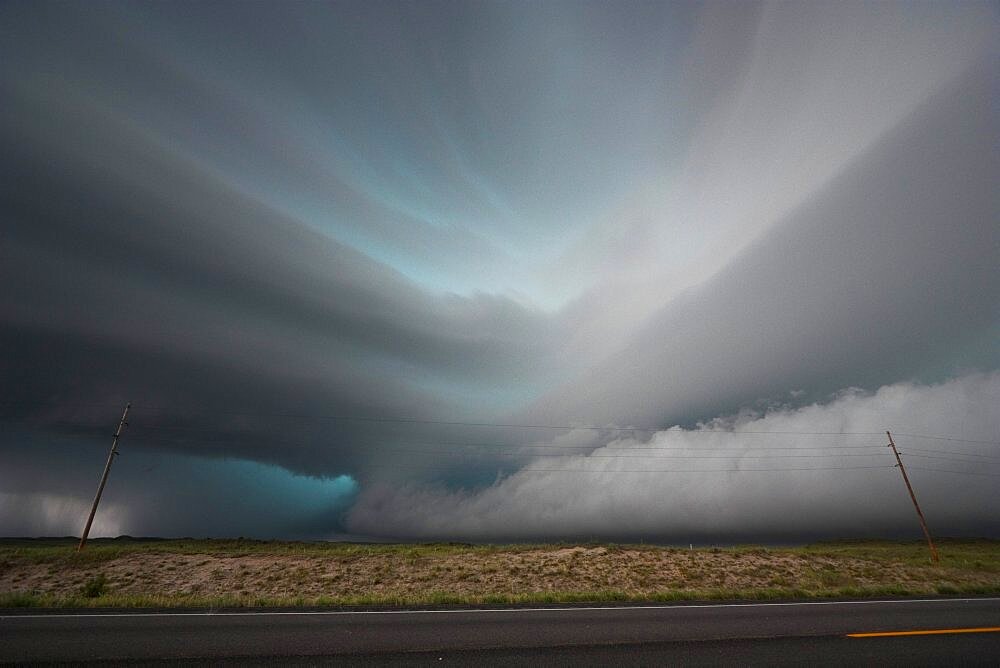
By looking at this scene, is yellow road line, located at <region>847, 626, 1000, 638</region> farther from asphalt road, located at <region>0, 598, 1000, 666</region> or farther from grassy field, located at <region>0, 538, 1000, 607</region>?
grassy field, located at <region>0, 538, 1000, 607</region>

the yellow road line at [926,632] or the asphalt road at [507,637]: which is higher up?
the asphalt road at [507,637]

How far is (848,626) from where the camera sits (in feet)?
43.5

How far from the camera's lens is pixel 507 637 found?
457 inches

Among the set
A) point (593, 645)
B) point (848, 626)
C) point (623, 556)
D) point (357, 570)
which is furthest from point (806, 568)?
point (593, 645)

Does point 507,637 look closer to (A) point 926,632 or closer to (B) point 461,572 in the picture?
(A) point 926,632

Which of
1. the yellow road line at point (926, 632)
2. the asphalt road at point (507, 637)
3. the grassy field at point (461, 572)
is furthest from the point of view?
the grassy field at point (461, 572)

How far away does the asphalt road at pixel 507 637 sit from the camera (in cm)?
964

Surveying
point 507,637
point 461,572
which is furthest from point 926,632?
point 461,572

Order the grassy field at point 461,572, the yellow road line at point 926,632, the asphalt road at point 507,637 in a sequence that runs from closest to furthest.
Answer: the asphalt road at point 507,637
the yellow road line at point 926,632
the grassy field at point 461,572

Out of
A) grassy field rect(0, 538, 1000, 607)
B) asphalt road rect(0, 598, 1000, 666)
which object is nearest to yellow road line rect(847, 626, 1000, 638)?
asphalt road rect(0, 598, 1000, 666)

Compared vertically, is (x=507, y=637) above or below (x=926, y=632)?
Answer: above

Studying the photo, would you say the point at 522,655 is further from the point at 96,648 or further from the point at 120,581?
the point at 120,581

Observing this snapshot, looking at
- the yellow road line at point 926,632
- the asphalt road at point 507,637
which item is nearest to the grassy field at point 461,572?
the asphalt road at point 507,637

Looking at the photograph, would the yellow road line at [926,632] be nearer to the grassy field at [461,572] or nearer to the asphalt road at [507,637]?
the asphalt road at [507,637]
